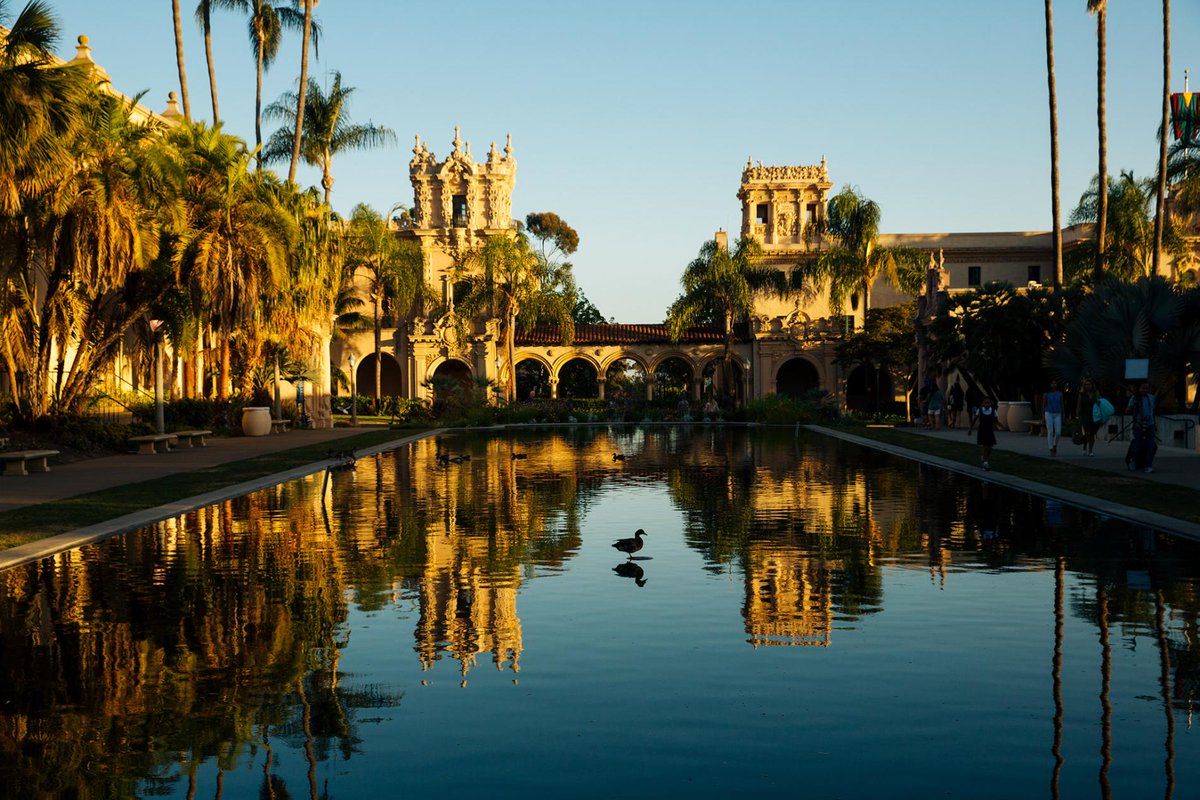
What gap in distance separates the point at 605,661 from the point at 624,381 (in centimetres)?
6853

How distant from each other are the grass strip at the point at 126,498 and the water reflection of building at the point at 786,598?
25.3 feet

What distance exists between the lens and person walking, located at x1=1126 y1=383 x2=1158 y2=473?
21191 millimetres

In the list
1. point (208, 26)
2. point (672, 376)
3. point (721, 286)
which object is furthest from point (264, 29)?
point (672, 376)

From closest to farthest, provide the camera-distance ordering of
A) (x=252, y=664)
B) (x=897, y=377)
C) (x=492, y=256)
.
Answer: (x=252, y=664)
(x=492, y=256)
(x=897, y=377)

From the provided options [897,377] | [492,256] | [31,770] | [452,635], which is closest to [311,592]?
[452,635]

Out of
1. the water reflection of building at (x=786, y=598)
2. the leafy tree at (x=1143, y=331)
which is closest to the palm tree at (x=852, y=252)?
the leafy tree at (x=1143, y=331)

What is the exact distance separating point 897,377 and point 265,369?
113ft

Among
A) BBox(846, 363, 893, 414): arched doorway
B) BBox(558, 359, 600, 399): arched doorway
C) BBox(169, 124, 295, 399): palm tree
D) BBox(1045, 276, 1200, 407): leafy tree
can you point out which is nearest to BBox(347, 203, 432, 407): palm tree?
BBox(558, 359, 600, 399): arched doorway

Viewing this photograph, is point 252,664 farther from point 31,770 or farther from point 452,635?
point 31,770

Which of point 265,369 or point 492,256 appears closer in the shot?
point 265,369

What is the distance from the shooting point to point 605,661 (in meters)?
7.86

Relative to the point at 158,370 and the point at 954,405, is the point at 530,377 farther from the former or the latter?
the point at 158,370

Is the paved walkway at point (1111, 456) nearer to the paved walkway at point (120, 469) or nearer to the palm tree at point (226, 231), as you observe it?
the paved walkway at point (120, 469)

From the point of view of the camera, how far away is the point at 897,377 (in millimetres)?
65438
